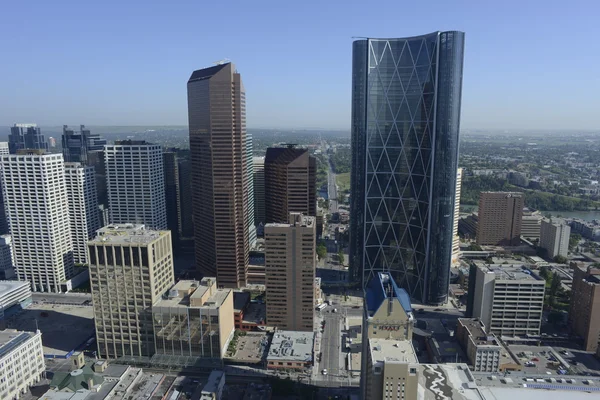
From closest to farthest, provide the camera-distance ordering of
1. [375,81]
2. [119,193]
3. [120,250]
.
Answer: [120,250]
[375,81]
[119,193]

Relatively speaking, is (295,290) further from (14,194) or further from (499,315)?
(14,194)

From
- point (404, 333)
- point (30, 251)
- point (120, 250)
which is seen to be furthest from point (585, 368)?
point (30, 251)

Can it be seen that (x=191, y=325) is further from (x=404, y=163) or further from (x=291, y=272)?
(x=404, y=163)

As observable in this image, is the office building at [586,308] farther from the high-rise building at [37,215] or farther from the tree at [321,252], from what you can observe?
the high-rise building at [37,215]

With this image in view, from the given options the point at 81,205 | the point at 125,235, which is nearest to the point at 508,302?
the point at 125,235

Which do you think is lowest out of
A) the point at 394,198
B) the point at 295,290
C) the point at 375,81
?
the point at 295,290

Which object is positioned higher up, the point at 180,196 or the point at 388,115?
the point at 388,115

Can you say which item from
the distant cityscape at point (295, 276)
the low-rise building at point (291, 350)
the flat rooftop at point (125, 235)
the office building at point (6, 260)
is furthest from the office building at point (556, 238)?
the office building at point (6, 260)
